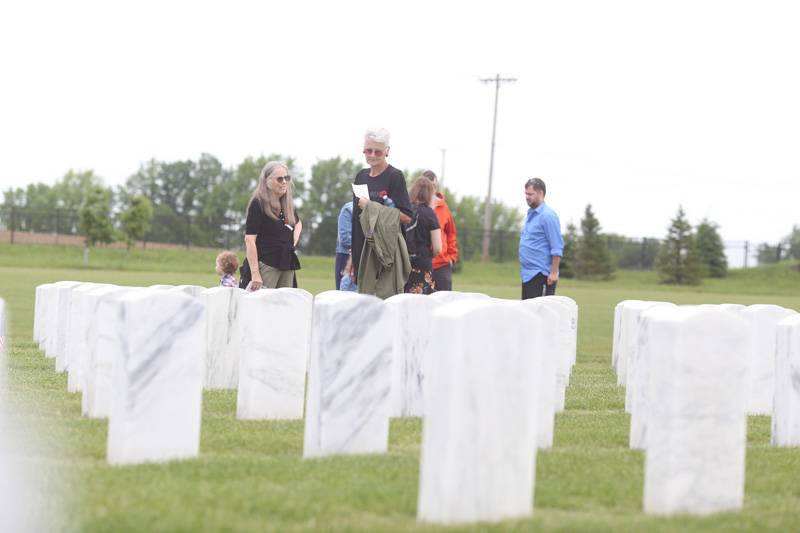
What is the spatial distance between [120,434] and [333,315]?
1184 mm

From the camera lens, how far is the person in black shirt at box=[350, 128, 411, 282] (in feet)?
33.2

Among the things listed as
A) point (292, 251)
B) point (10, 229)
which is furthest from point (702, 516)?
point (10, 229)

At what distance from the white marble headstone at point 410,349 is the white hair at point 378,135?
96.9 inches

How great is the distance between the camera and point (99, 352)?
6.98 m

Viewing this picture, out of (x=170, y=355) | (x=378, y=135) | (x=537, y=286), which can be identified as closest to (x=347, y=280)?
(x=537, y=286)

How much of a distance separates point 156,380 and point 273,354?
2011 mm

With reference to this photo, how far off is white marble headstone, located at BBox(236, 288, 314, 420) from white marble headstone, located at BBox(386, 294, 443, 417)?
0.64 m

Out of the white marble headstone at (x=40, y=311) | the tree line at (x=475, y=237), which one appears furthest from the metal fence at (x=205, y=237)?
the white marble headstone at (x=40, y=311)

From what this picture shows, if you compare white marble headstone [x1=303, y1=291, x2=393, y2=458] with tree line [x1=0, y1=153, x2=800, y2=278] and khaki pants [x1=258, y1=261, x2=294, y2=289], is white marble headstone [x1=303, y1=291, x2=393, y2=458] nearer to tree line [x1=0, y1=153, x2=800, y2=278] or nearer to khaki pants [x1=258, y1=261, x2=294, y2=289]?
khaki pants [x1=258, y1=261, x2=294, y2=289]

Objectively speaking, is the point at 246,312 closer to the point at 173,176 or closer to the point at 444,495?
the point at 444,495

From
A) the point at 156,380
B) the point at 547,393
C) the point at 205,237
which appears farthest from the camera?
the point at 205,237

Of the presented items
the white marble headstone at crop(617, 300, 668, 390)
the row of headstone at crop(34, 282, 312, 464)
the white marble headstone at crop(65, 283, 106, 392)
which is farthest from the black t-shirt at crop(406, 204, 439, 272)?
the white marble headstone at crop(65, 283, 106, 392)

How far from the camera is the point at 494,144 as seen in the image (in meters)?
64.6

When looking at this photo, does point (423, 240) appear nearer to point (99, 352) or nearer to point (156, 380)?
point (99, 352)
